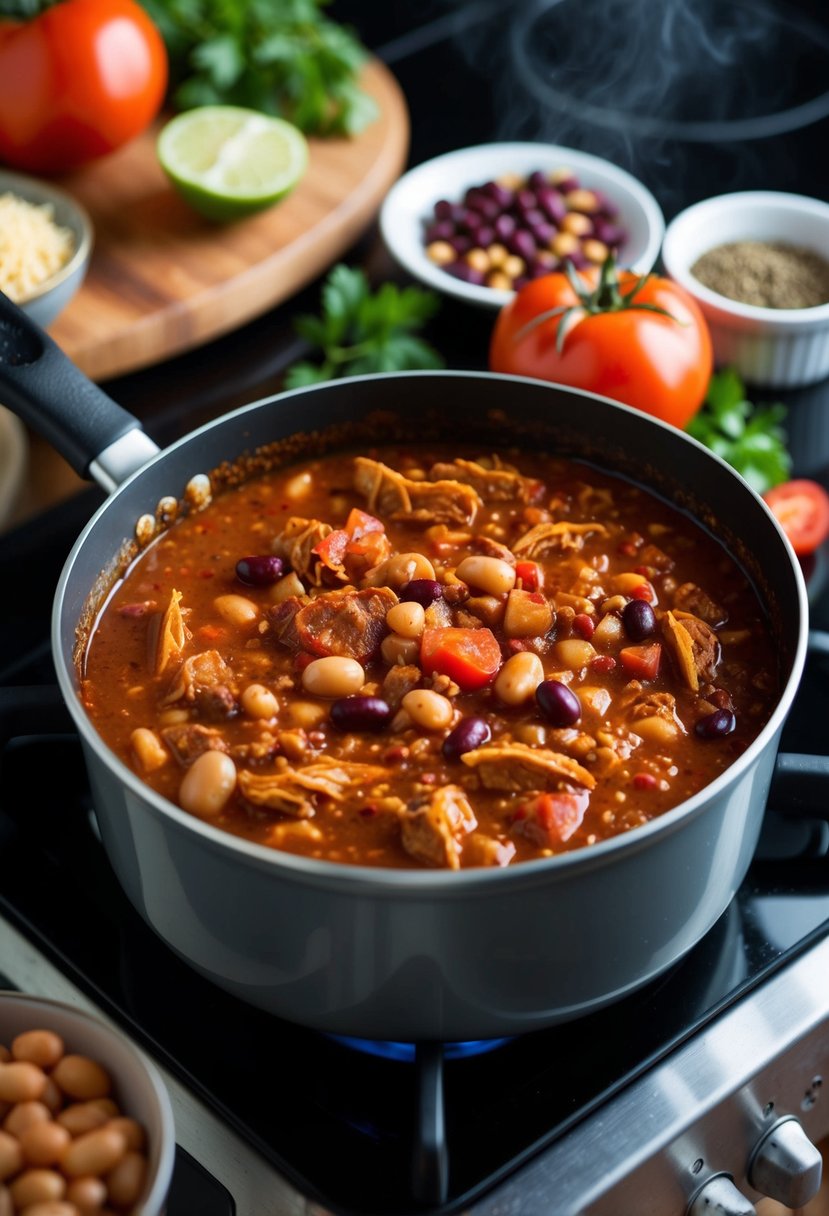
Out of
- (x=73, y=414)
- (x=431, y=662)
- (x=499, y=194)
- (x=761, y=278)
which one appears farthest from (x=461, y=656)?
(x=499, y=194)

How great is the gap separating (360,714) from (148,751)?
301mm

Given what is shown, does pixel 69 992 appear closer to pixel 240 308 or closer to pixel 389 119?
pixel 240 308

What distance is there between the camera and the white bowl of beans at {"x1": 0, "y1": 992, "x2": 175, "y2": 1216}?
1.55 m

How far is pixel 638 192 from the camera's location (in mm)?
3326

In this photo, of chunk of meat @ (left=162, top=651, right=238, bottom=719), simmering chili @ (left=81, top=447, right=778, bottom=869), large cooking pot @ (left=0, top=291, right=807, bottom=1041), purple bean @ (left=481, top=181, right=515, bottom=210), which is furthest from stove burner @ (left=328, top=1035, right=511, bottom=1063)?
purple bean @ (left=481, top=181, right=515, bottom=210)

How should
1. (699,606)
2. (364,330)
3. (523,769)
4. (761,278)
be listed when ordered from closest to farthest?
(523,769) < (699,606) < (364,330) < (761,278)

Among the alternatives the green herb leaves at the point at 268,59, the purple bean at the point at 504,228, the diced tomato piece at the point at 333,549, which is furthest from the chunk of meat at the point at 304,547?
the green herb leaves at the point at 268,59

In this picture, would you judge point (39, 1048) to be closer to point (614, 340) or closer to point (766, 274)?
point (614, 340)

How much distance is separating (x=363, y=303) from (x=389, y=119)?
0.84 m

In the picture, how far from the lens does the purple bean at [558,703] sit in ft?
6.30

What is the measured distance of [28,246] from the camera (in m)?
2.86

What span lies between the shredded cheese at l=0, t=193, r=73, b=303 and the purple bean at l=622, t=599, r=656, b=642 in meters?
1.40

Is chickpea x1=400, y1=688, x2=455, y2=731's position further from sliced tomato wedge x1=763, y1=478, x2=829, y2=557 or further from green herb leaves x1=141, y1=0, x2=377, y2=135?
green herb leaves x1=141, y1=0, x2=377, y2=135

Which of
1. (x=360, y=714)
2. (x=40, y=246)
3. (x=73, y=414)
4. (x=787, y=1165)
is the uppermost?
(x=73, y=414)
